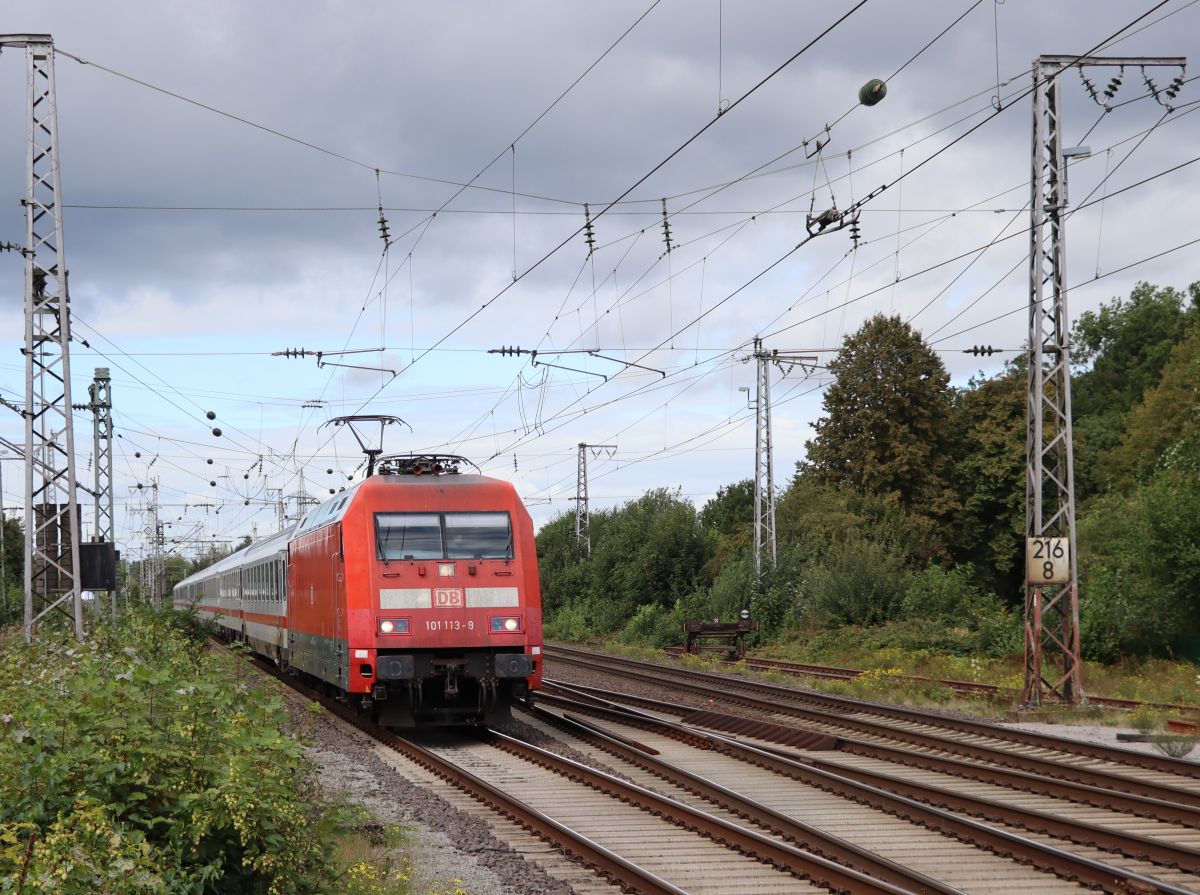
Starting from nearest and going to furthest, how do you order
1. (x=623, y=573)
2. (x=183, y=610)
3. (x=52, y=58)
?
1. (x=52, y=58)
2. (x=183, y=610)
3. (x=623, y=573)

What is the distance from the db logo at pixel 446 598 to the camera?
16.5 metres

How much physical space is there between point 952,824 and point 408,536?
8.49 meters

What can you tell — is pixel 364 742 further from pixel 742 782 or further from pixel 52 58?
pixel 52 58

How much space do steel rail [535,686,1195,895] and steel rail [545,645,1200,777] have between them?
251 centimetres

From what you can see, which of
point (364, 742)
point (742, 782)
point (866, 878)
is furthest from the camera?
point (364, 742)

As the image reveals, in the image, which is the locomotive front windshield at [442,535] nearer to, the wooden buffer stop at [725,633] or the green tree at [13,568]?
the wooden buffer stop at [725,633]

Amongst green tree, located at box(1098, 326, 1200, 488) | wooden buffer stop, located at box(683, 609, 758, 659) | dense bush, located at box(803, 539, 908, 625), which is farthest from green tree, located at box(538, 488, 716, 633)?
green tree, located at box(1098, 326, 1200, 488)

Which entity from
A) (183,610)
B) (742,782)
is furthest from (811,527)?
(742,782)

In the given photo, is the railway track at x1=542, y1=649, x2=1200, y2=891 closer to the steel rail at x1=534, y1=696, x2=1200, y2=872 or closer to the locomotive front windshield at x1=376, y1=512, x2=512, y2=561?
the steel rail at x1=534, y1=696, x2=1200, y2=872

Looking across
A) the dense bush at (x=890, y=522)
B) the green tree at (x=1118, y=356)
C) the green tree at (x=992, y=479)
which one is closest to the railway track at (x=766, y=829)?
the dense bush at (x=890, y=522)

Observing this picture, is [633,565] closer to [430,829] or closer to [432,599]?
[432,599]

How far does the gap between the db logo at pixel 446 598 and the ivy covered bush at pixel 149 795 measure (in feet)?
24.4

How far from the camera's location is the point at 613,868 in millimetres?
9266

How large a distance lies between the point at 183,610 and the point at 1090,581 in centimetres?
2210
